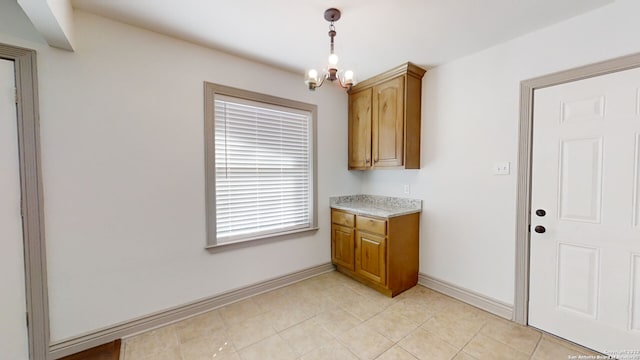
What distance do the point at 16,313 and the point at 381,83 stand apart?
3728 millimetres

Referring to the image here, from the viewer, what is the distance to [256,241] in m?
2.70

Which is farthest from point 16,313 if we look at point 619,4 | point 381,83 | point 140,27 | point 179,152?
point 619,4

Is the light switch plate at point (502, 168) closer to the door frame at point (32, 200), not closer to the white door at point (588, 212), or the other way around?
the white door at point (588, 212)

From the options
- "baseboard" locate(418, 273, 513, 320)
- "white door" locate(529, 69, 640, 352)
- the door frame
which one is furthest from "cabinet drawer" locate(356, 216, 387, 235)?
the door frame

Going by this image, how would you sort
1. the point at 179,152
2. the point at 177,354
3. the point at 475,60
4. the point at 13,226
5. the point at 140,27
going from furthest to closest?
1. the point at 475,60
2. the point at 179,152
3. the point at 140,27
4. the point at 177,354
5. the point at 13,226

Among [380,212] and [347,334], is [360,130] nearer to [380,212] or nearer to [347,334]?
[380,212]

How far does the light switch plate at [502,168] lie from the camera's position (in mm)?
2219

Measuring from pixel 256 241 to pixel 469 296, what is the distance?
2.30 meters

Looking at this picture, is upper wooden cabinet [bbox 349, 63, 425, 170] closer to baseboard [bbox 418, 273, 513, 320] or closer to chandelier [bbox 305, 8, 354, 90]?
chandelier [bbox 305, 8, 354, 90]

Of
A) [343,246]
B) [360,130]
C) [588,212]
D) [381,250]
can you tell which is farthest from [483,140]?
[343,246]

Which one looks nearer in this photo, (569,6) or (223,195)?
(569,6)

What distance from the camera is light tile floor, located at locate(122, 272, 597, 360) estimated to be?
1812 mm

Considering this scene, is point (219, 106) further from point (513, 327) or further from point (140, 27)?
point (513, 327)

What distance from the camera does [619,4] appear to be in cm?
169
